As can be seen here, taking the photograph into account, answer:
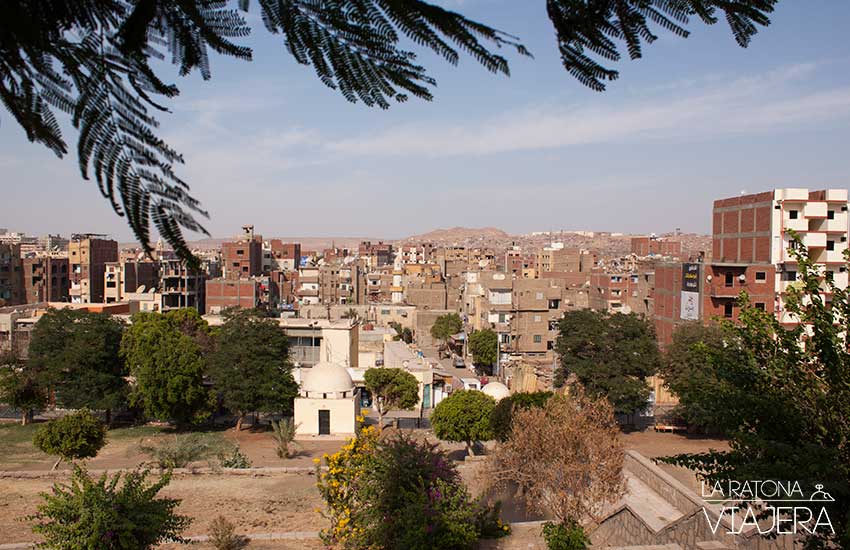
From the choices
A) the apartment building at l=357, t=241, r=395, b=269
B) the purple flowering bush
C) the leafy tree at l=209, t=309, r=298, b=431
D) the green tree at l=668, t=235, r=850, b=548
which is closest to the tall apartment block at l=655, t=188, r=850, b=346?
the leafy tree at l=209, t=309, r=298, b=431

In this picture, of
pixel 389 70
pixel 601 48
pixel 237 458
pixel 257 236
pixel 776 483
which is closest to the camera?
pixel 389 70

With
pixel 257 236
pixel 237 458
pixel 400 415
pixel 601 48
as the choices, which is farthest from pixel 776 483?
pixel 257 236

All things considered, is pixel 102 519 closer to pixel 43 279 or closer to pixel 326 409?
pixel 326 409

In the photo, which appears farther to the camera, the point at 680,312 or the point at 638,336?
the point at 680,312

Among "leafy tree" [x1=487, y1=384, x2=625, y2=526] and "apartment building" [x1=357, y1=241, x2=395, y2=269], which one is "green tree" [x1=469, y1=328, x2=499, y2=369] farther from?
"apartment building" [x1=357, y1=241, x2=395, y2=269]

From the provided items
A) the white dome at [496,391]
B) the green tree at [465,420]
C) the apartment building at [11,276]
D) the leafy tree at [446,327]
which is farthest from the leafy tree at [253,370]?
the apartment building at [11,276]

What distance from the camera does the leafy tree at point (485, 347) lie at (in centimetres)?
4491

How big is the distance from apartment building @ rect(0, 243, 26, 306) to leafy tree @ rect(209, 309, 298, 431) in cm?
4233

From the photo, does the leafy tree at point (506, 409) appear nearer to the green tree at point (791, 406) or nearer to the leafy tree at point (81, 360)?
the green tree at point (791, 406)

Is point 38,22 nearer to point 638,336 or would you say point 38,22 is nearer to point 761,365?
point 761,365

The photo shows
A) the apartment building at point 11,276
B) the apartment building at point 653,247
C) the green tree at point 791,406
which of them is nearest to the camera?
the green tree at point 791,406

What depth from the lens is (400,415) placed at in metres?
30.8

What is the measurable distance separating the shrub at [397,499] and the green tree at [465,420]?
9.07m

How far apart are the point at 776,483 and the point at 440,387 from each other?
2721 cm
